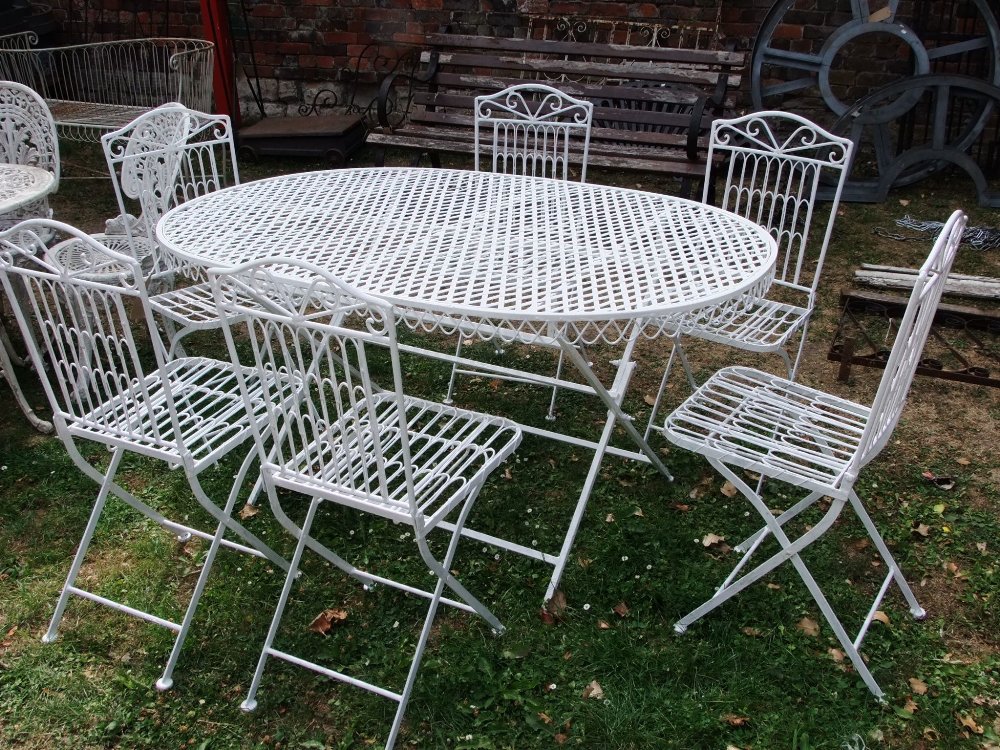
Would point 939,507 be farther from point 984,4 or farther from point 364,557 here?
point 984,4

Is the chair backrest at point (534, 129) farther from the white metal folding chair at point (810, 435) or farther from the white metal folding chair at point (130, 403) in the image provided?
the white metal folding chair at point (130, 403)

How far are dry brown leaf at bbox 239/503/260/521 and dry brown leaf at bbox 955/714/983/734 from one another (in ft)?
7.68

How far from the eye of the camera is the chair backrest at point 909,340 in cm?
190

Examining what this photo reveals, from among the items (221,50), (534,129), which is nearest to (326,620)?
(534,129)

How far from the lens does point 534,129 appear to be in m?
4.17

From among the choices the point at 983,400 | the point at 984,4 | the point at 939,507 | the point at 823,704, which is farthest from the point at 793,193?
the point at 823,704

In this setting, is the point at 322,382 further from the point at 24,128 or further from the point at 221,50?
the point at 221,50

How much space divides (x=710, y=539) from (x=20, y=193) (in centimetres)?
299

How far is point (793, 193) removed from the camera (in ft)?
18.7

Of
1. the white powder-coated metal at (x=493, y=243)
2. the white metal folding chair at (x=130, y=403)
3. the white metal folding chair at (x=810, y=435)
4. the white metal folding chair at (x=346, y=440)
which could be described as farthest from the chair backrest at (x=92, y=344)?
the white metal folding chair at (x=810, y=435)

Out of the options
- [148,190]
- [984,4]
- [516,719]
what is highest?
[984,4]

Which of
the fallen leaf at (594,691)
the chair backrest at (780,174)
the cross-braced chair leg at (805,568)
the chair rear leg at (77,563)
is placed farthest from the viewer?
the chair backrest at (780,174)

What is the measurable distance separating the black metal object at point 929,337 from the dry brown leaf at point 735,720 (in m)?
1.99

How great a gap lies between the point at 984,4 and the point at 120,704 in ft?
21.6
